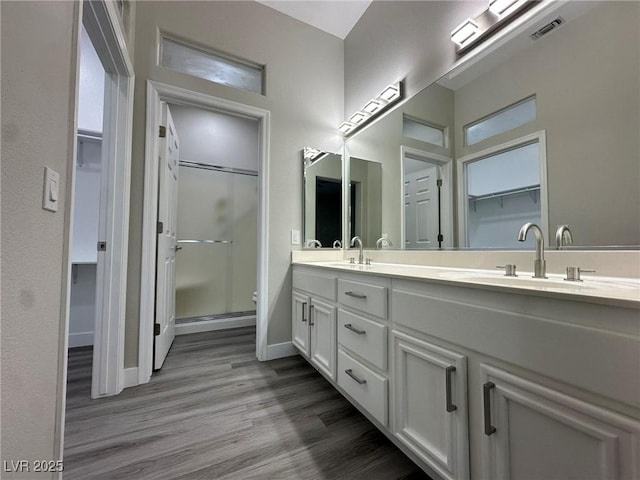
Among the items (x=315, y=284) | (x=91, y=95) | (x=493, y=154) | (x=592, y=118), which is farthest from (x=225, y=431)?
(x=91, y=95)

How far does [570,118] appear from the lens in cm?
103

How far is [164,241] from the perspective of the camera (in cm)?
196

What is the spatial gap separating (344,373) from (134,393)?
1.33 meters

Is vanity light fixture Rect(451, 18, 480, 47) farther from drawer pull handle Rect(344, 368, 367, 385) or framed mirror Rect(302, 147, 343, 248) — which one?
drawer pull handle Rect(344, 368, 367, 385)

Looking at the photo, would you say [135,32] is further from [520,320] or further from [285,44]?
[520,320]

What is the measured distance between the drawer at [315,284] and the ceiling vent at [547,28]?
1.47 m

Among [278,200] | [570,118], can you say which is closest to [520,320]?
[570,118]

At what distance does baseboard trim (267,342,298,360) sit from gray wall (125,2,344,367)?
0.13ft

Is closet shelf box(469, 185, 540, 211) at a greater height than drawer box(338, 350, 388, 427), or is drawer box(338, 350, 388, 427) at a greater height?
closet shelf box(469, 185, 540, 211)

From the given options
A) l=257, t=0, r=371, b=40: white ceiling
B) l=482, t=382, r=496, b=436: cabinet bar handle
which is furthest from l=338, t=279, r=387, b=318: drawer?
l=257, t=0, r=371, b=40: white ceiling

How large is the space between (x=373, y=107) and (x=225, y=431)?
2420mm

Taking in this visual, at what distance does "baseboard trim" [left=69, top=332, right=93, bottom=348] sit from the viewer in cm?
232

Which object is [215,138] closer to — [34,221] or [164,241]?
[164,241]

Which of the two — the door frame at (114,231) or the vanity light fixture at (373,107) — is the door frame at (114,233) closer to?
the door frame at (114,231)
